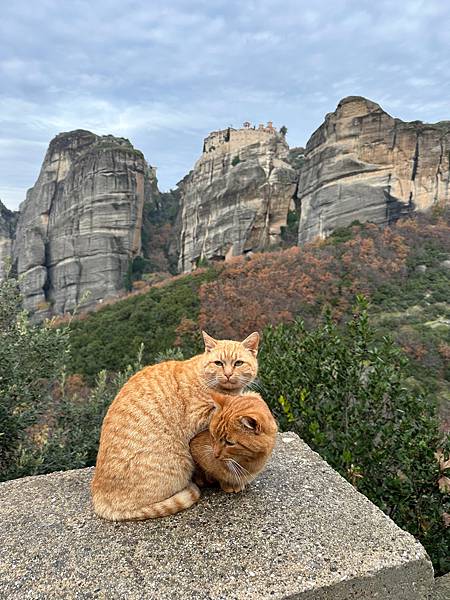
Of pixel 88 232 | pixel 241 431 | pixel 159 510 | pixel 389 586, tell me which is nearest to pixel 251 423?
pixel 241 431

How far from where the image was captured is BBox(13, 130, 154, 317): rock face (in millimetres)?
41844

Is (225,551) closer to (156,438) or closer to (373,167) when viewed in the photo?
(156,438)

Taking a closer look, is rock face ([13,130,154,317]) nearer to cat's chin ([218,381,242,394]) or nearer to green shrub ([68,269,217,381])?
green shrub ([68,269,217,381])

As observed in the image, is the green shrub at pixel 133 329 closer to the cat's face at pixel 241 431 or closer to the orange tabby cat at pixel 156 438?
the orange tabby cat at pixel 156 438

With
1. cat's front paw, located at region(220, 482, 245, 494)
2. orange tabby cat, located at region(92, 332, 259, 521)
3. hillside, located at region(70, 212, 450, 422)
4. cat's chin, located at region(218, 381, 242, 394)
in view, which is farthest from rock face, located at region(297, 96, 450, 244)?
cat's front paw, located at region(220, 482, 245, 494)

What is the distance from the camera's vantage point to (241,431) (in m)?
2.07

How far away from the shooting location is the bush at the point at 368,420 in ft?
9.65

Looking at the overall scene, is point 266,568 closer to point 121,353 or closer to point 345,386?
point 345,386

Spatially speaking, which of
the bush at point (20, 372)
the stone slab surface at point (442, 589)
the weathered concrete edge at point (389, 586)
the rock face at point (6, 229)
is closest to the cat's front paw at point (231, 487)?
the weathered concrete edge at point (389, 586)

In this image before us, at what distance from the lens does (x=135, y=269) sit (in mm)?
44188

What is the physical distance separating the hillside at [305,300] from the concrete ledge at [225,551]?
13.2 meters

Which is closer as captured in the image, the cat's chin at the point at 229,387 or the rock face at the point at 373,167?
the cat's chin at the point at 229,387

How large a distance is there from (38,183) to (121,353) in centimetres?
3821

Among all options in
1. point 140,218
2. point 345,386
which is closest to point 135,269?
point 140,218
